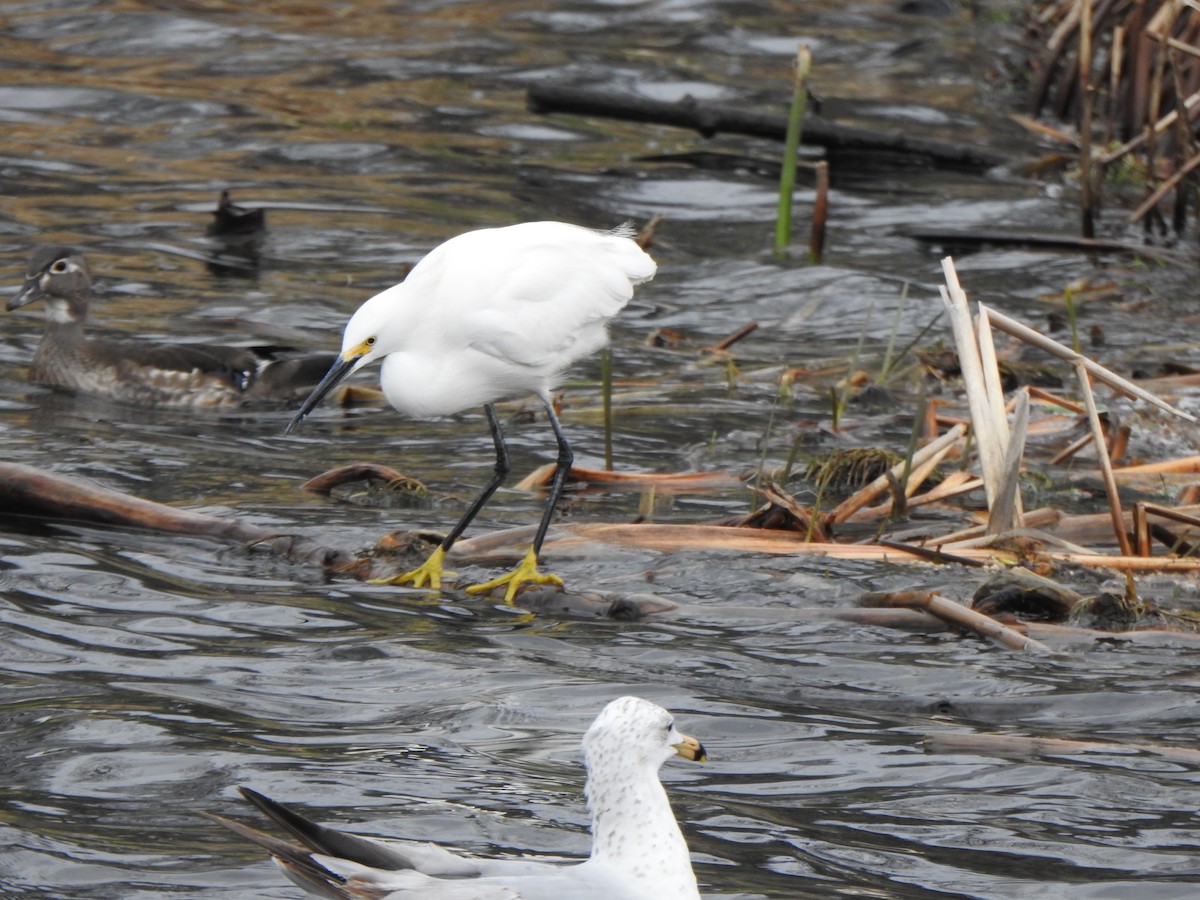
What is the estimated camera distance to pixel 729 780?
14.6ft

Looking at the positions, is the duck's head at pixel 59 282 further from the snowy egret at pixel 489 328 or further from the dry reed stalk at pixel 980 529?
the dry reed stalk at pixel 980 529

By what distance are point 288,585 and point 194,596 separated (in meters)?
0.33

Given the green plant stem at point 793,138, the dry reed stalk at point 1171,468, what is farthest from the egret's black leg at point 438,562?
the green plant stem at point 793,138

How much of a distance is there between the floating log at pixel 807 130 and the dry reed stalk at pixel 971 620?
29.3 ft

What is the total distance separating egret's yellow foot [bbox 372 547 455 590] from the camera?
611 centimetres

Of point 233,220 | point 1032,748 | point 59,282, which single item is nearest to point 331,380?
point 1032,748

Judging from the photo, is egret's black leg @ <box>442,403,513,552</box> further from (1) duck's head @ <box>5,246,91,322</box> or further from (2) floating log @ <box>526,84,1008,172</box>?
(2) floating log @ <box>526,84,1008,172</box>

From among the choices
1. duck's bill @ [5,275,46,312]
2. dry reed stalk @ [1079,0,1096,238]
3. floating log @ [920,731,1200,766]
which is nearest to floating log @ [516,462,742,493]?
floating log @ [920,731,1200,766]

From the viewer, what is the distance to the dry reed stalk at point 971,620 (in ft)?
17.3

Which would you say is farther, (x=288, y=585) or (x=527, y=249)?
(x=527, y=249)

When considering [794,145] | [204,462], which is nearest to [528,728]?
[204,462]

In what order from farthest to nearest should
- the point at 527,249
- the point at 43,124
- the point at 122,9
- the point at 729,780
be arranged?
the point at 122,9 < the point at 43,124 < the point at 527,249 < the point at 729,780

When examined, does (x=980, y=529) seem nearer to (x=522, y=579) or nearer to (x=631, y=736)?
(x=522, y=579)

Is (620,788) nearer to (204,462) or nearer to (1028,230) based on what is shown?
(204,462)
